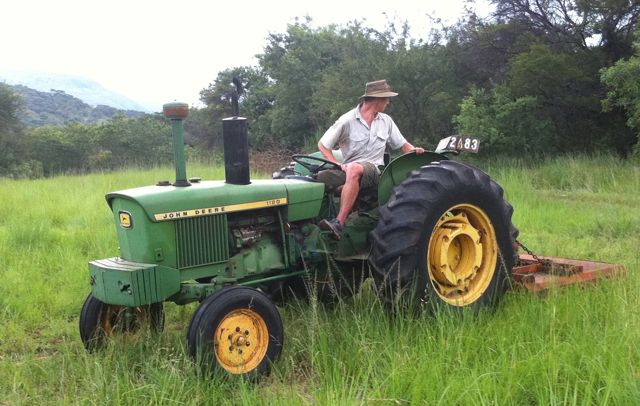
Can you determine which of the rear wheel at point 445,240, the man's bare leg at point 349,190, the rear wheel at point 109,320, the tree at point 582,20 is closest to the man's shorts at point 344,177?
the man's bare leg at point 349,190

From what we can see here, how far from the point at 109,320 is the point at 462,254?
2468mm

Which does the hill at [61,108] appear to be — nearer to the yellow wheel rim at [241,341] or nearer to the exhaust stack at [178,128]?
the exhaust stack at [178,128]

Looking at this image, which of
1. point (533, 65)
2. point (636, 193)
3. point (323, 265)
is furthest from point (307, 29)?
point (323, 265)

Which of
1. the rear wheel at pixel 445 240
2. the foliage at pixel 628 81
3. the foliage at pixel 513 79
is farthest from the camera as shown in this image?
the foliage at pixel 513 79

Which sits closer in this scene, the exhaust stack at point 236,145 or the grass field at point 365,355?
the grass field at point 365,355

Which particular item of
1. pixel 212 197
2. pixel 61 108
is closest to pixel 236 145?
pixel 212 197

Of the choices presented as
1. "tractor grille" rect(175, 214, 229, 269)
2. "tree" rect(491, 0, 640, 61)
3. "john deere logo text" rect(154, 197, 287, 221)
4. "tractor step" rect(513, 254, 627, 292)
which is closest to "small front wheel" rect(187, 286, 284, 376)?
"tractor grille" rect(175, 214, 229, 269)

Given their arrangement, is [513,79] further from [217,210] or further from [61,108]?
[61,108]

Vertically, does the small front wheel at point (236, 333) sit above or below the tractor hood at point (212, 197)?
below

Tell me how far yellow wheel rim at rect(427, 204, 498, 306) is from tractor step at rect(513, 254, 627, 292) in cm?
33

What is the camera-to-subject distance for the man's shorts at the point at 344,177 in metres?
4.47

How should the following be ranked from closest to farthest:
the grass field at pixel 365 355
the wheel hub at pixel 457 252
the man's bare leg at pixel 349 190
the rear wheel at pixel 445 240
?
the grass field at pixel 365 355
the rear wheel at pixel 445 240
the wheel hub at pixel 457 252
the man's bare leg at pixel 349 190

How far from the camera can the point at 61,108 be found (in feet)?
209

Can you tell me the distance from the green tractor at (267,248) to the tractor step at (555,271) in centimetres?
22
